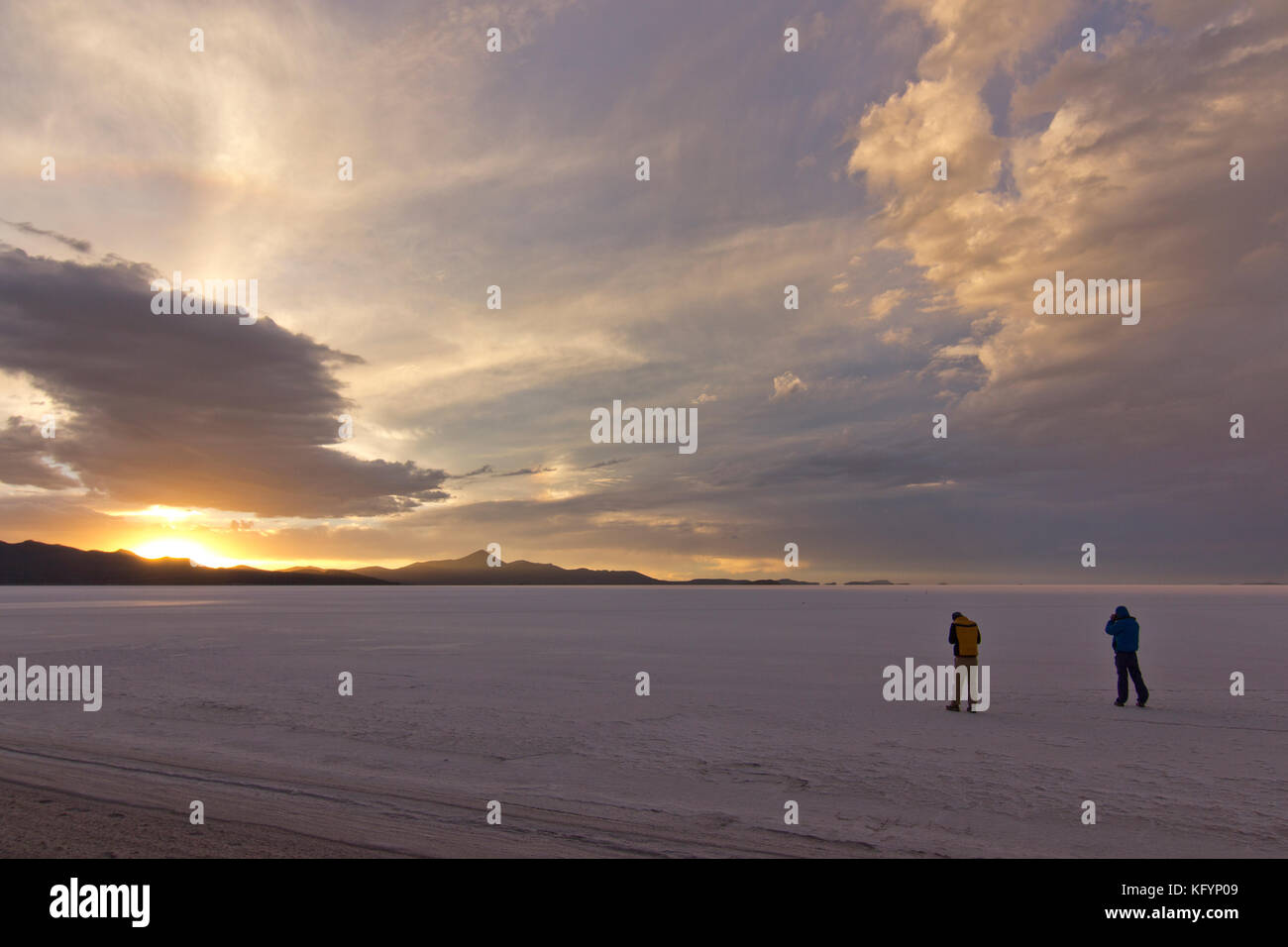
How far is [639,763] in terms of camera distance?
973cm

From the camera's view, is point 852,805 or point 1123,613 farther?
point 1123,613

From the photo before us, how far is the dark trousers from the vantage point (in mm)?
13875

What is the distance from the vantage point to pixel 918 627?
38.4 m

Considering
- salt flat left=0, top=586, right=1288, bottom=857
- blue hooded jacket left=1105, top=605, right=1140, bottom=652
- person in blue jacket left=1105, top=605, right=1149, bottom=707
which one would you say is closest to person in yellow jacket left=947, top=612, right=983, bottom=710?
salt flat left=0, top=586, right=1288, bottom=857

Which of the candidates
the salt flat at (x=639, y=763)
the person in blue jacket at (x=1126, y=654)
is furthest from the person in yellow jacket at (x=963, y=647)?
the person in blue jacket at (x=1126, y=654)

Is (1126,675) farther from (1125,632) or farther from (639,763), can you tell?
(639,763)

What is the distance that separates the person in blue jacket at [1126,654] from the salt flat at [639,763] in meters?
0.48

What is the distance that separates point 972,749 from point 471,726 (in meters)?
7.50


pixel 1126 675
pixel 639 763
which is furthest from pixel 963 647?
pixel 639 763
